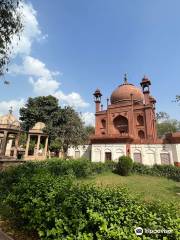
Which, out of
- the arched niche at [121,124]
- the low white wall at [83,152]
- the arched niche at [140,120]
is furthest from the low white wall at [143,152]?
the arched niche at [140,120]

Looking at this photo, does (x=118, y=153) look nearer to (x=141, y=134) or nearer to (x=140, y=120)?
(x=141, y=134)

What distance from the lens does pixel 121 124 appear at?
31.2m

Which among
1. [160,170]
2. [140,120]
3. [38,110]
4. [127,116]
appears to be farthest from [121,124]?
[38,110]

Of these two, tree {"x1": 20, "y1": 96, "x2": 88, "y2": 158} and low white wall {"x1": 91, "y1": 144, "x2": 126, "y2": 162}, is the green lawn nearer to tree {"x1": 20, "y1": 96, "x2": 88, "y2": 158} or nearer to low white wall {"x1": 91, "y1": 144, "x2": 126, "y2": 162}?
low white wall {"x1": 91, "y1": 144, "x2": 126, "y2": 162}

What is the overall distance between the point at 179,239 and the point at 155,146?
21.6 meters

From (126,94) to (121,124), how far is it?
6.22m

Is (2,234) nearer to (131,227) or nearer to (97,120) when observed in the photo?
(131,227)

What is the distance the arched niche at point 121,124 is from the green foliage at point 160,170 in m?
10.9

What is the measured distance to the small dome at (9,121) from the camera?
19.1 meters

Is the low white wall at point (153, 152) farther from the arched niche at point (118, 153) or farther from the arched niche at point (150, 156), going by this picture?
the arched niche at point (118, 153)

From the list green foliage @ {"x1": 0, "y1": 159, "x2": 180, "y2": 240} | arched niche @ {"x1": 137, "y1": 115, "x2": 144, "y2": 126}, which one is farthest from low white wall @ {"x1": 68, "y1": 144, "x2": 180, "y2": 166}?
green foliage @ {"x1": 0, "y1": 159, "x2": 180, "y2": 240}

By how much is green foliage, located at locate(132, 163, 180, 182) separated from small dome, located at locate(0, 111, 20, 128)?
15235 mm

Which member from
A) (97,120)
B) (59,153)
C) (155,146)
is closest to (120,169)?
(155,146)

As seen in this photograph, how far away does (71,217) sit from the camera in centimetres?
284
